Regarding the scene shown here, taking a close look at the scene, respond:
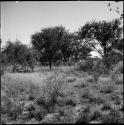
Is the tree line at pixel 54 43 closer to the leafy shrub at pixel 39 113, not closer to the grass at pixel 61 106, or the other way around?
the grass at pixel 61 106

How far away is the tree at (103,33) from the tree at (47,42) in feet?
17.9

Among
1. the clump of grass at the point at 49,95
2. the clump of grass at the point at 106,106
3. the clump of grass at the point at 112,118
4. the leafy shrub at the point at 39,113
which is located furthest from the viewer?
the clump of grass at the point at 49,95

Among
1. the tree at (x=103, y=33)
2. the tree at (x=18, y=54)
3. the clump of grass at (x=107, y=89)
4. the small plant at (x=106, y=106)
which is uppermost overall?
the tree at (x=103, y=33)

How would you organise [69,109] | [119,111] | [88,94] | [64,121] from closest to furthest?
[64,121] → [119,111] → [69,109] → [88,94]

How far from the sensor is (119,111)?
303 inches

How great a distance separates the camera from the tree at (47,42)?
41.1 meters

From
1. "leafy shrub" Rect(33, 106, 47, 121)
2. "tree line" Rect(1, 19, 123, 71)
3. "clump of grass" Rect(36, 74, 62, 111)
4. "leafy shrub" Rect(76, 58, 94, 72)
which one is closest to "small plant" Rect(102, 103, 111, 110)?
"clump of grass" Rect(36, 74, 62, 111)

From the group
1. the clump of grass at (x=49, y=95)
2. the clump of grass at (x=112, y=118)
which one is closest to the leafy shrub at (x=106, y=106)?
the clump of grass at (x=112, y=118)

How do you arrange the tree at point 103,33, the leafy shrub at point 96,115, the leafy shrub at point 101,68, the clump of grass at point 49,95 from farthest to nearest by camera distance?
the tree at point 103,33 → the leafy shrub at point 101,68 → the clump of grass at point 49,95 → the leafy shrub at point 96,115

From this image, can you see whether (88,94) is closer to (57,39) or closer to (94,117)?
(94,117)

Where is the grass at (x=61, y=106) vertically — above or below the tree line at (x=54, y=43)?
below

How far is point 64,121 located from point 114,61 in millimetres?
8004

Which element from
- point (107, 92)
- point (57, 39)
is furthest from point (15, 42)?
point (107, 92)

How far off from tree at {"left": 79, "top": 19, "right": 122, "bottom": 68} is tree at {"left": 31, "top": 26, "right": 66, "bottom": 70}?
5456 mm
